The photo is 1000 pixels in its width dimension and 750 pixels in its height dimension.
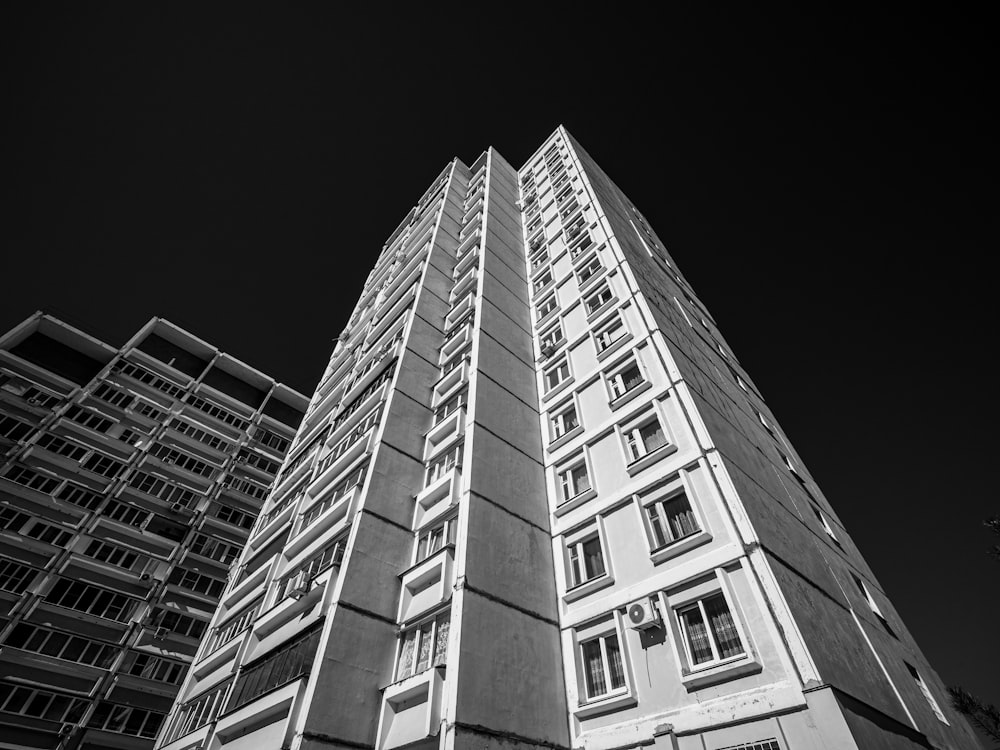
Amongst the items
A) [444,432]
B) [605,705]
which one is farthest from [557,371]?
[605,705]

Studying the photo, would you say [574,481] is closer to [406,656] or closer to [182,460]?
[406,656]

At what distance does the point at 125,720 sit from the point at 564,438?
107ft

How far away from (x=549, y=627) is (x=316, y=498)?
512 inches

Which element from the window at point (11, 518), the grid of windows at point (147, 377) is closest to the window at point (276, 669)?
the window at point (11, 518)

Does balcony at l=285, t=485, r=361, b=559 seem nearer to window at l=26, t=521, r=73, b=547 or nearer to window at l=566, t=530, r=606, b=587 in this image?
window at l=566, t=530, r=606, b=587

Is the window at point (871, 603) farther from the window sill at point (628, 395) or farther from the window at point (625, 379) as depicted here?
the window at point (625, 379)

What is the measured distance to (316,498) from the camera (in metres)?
22.1

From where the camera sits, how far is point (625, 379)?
18641 millimetres

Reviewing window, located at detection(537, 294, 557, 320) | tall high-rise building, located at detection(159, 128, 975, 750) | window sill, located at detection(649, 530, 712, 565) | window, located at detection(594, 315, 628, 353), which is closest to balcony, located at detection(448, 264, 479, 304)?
tall high-rise building, located at detection(159, 128, 975, 750)

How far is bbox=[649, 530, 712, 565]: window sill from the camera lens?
12.1m

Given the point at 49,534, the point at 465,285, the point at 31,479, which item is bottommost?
the point at 49,534

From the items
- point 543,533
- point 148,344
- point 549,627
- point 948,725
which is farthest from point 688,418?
point 148,344

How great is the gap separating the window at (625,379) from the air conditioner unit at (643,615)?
765 centimetres

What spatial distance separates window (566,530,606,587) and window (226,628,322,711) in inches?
286
